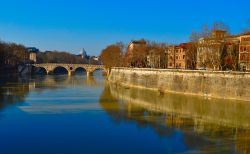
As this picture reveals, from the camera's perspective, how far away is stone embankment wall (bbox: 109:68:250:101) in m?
34.0

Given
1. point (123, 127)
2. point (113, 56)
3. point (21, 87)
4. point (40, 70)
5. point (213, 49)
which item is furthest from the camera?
point (40, 70)

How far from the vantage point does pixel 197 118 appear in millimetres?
24656

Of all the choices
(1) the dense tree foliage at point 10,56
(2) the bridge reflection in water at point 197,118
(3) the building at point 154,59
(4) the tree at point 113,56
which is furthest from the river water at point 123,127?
(4) the tree at point 113,56

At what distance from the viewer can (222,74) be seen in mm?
36125

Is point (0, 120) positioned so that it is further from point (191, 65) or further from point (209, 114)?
point (191, 65)

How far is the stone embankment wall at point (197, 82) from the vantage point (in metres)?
34.0

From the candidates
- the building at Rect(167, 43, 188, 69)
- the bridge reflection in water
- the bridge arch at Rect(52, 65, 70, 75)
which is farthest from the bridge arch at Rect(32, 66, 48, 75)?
the bridge reflection in water

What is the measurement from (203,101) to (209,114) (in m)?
7.12

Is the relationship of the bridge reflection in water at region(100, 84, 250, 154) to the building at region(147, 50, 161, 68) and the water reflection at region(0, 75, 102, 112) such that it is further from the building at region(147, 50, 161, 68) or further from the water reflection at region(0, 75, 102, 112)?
the building at region(147, 50, 161, 68)

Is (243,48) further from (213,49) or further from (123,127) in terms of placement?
(123,127)

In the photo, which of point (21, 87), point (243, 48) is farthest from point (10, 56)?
point (243, 48)

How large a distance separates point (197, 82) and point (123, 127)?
1924cm

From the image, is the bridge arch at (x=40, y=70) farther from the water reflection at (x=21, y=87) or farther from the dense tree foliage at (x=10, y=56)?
the water reflection at (x=21, y=87)

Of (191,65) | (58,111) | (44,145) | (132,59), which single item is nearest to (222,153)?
(44,145)
